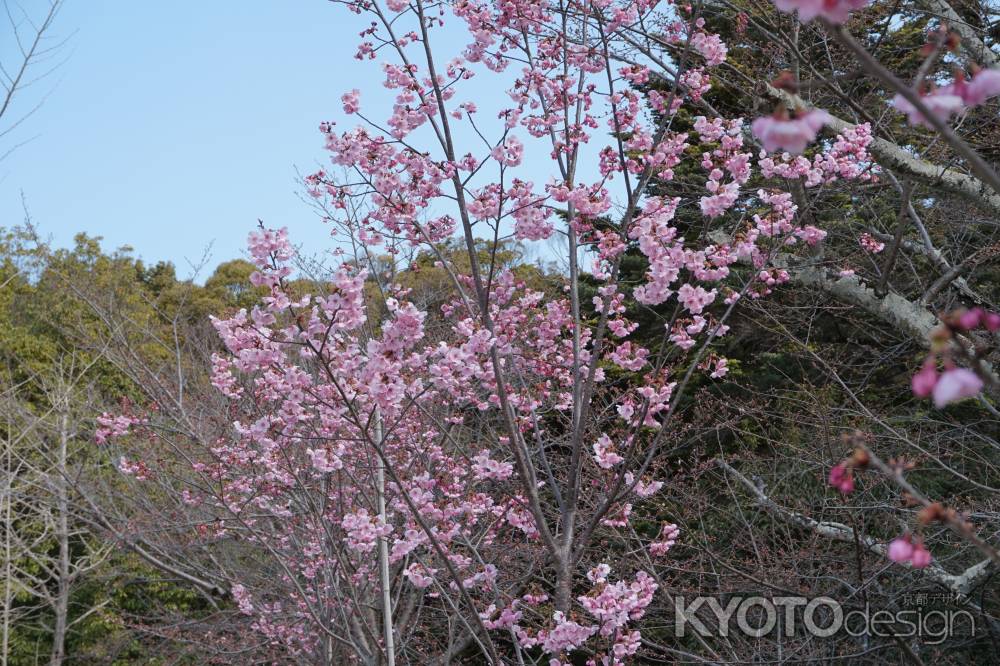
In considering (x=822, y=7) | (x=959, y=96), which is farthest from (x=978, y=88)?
(x=822, y=7)

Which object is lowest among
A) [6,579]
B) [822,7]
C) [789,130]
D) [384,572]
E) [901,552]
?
[901,552]

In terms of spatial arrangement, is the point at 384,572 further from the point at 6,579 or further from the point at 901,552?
the point at 6,579

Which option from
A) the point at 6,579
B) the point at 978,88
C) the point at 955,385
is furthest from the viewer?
the point at 6,579

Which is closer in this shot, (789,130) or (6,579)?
(789,130)

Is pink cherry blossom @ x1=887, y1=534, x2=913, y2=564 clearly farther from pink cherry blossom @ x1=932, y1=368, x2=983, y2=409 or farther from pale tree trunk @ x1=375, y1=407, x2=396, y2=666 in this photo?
pale tree trunk @ x1=375, y1=407, x2=396, y2=666

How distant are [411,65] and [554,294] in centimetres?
547

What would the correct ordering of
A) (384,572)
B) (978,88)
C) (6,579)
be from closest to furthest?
1. (978,88)
2. (384,572)
3. (6,579)

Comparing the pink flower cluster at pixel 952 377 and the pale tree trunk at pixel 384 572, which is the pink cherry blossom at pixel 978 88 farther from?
the pale tree trunk at pixel 384 572

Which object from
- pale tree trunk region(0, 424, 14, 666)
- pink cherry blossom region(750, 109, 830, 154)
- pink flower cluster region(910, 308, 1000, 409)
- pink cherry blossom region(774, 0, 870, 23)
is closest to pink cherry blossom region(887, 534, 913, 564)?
pink flower cluster region(910, 308, 1000, 409)

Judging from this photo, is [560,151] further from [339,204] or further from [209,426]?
[209,426]

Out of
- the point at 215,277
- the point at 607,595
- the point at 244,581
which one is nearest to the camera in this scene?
the point at 607,595

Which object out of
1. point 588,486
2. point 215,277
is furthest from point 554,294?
point 215,277

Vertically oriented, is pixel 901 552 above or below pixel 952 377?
below

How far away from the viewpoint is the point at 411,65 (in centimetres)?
361
